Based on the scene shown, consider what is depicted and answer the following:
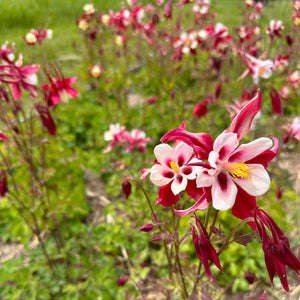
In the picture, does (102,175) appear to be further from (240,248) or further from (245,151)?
(245,151)

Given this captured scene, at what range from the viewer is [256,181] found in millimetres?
737

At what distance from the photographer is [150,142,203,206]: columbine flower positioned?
2.69 feet

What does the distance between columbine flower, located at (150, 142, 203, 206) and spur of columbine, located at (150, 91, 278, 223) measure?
0.01 meters

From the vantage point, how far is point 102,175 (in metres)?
2.80

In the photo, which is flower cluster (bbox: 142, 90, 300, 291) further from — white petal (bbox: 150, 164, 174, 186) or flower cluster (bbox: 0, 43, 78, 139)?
flower cluster (bbox: 0, 43, 78, 139)

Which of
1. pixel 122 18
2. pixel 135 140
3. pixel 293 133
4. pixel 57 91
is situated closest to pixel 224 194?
pixel 57 91

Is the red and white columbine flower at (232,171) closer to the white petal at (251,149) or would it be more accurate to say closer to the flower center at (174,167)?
the white petal at (251,149)

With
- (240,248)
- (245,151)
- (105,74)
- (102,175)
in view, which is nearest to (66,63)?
(105,74)

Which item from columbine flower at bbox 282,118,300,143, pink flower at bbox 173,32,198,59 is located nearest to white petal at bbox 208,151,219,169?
columbine flower at bbox 282,118,300,143

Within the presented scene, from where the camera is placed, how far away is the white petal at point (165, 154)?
829 mm

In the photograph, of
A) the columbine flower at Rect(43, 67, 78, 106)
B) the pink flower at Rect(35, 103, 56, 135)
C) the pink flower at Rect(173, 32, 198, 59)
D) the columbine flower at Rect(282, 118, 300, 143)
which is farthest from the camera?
the pink flower at Rect(173, 32, 198, 59)

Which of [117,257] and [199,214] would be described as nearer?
[199,214]

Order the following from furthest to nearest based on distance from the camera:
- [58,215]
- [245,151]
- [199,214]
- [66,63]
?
1. [66,63]
2. [58,215]
3. [199,214]
4. [245,151]

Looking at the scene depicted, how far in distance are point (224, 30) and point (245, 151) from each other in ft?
6.89
